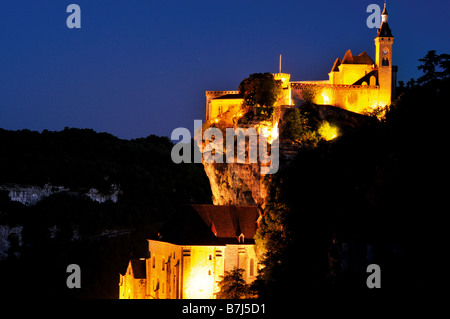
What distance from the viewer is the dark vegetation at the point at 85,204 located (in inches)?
3241

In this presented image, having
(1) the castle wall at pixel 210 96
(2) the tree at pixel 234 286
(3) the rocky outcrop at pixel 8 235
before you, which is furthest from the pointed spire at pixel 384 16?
(3) the rocky outcrop at pixel 8 235

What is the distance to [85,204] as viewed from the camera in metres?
106

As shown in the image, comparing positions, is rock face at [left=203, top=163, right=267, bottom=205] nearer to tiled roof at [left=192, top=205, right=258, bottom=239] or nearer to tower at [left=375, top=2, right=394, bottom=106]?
tiled roof at [left=192, top=205, right=258, bottom=239]

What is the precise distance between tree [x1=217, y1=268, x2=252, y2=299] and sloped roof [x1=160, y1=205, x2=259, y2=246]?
2472 millimetres

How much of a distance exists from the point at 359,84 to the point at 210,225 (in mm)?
17004

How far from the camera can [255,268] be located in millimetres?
55625

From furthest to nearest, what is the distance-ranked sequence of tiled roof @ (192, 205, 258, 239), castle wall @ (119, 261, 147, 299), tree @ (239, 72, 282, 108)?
tree @ (239, 72, 282, 108) < castle wall @ (119, 261, 147, 299) < tiled roof @ (192, 205, 258, 239)

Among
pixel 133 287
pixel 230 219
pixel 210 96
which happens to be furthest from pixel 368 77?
pixel 133 287

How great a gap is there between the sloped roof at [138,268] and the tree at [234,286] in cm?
717

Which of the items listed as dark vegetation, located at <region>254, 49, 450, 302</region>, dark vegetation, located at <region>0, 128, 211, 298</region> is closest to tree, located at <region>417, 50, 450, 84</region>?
dark vegetation, located at <region>254, 49, 450, 302</region>

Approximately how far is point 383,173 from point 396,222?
3809mm

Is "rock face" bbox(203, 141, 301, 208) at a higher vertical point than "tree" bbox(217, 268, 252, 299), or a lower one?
higher

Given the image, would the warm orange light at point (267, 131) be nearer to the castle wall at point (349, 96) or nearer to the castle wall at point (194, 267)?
the castle wall at point (349, 96)

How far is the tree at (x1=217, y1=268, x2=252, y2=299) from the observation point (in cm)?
5256
